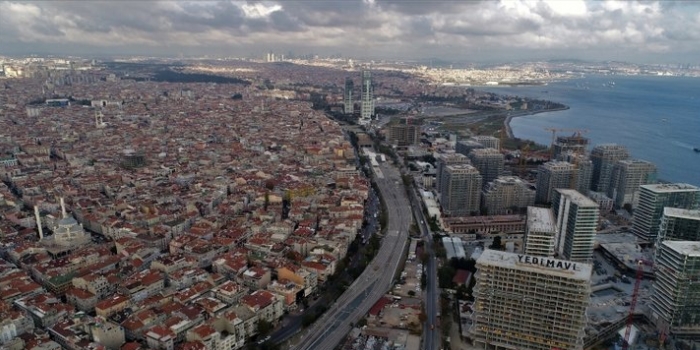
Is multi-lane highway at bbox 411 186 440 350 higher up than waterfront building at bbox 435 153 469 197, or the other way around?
waterfront building at bbox 435 153 469 197

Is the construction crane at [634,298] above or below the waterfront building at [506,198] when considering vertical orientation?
below

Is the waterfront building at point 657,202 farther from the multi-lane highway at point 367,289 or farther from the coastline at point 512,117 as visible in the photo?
the coastline at point 512,117

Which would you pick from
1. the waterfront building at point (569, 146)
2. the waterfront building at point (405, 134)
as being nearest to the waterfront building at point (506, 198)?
the waterfront building at point (569, 146)

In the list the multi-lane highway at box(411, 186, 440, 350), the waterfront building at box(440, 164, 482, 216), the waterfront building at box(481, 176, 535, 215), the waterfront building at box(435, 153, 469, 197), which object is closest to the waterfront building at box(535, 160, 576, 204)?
the waterfront building at box(481, 176, 535, 215)

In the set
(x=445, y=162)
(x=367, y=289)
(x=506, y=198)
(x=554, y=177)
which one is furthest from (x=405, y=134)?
(x=367, y=289)

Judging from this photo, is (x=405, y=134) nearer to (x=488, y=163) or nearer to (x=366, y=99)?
(x=366, y=99)

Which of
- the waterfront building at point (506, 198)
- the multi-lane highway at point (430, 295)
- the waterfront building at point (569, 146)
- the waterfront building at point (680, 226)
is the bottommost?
the multi-lane highway at point (430, 295)

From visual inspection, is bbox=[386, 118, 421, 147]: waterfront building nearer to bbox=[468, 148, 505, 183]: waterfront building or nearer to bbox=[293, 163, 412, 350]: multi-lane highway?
bbox=[468, 148, 505, 183]: waterfront building
